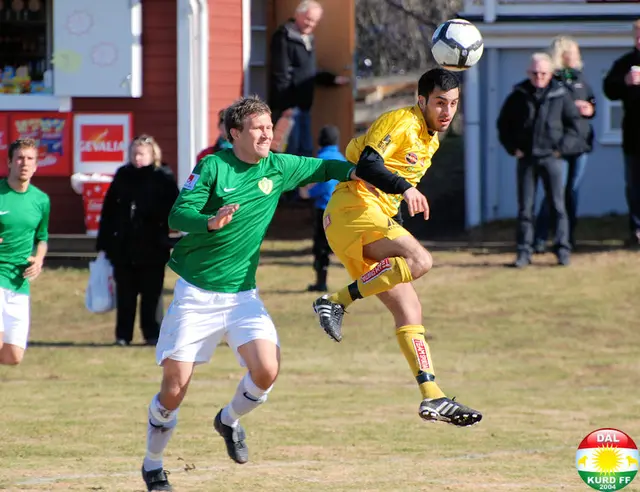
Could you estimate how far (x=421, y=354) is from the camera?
8820 mm

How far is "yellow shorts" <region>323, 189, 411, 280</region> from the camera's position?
902cm

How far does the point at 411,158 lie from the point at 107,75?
1059cm

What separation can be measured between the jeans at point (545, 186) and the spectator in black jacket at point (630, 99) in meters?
0.86

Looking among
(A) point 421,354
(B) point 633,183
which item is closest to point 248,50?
(B) point 633,183

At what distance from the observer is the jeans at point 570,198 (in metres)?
17.9

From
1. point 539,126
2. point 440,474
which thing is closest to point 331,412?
point 440,474

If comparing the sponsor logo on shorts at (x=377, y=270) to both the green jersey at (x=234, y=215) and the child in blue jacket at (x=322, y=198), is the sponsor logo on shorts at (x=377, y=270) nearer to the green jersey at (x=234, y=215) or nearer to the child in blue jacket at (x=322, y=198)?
the green jersey at (x=234, y=215)

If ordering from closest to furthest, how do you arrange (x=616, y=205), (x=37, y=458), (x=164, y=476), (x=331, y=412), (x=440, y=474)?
(x=164, y=476), (x=440, y=474), (x=37, y=458), (x=331, y=412), (x=616, y=205)

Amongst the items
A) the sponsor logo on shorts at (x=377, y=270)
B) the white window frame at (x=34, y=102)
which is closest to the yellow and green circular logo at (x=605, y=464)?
the sponsor logo on shorts at (x=377, y=270)

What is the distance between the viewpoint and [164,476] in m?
8.54

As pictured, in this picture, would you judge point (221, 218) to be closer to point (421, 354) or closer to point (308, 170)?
point (308, 170)

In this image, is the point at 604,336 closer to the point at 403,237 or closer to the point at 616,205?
the point at 616,205

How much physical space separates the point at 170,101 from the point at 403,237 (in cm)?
1067

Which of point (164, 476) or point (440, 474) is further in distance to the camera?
point (440, 474)
